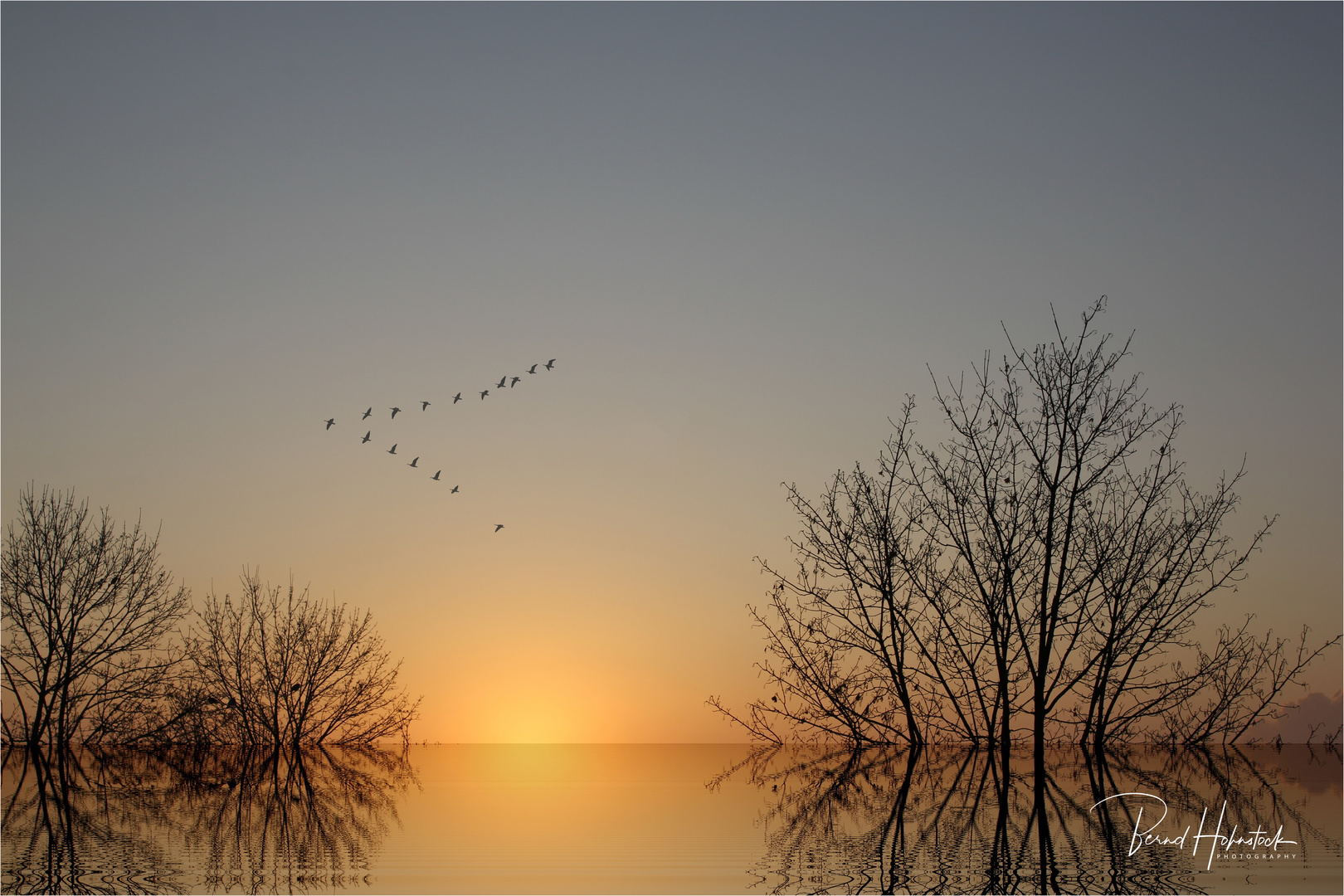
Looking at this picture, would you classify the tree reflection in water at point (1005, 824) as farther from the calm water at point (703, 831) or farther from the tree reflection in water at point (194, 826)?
the tree reflection in water at point (194, 826)

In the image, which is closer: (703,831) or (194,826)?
(703,831)

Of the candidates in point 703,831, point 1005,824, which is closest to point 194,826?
point 703,831

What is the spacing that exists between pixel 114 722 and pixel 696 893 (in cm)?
2143

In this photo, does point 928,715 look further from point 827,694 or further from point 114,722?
point 114,722

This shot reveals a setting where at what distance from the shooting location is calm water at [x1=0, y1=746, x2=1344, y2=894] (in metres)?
7.47

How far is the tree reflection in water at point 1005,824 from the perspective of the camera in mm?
7234

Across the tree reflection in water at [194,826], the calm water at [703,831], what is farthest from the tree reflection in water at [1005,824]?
the tree reflection in water at [194,826]

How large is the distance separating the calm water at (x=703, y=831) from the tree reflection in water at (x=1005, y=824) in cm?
3

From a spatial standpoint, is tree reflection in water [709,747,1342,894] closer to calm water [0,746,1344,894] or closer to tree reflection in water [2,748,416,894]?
calm water [0,746,1344,894]

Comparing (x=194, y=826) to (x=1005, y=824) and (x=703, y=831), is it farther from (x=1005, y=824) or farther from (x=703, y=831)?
(x=1005, y=824)

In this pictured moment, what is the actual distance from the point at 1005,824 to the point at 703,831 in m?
3.07

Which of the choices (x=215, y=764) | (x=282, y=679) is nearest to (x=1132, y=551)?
(x=215, y=764)

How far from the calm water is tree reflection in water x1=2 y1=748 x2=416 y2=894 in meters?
0.05

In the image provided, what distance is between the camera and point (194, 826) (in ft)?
34.7
